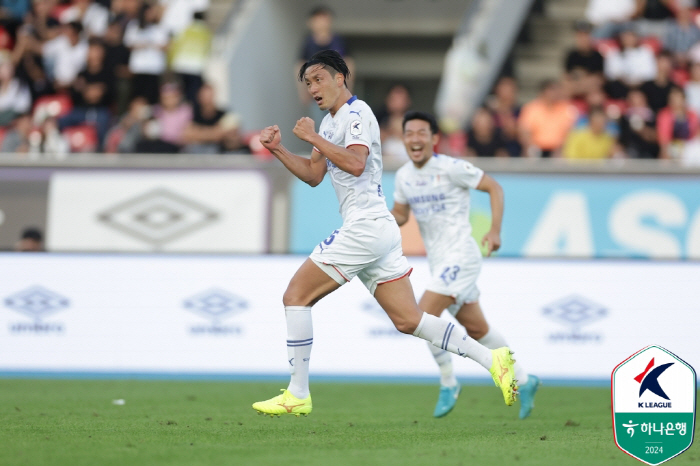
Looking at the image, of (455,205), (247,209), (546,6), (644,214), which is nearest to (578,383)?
(644,214)

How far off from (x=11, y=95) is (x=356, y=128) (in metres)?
11.7

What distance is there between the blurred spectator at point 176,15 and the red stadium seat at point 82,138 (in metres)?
2.53

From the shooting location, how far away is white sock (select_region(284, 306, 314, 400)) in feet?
22.7

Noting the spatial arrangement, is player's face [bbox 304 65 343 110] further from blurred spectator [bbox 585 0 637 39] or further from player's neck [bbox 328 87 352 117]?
blurred spectator [bbox 585 0 637 39]

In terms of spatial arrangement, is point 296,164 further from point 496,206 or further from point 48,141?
point 48,141

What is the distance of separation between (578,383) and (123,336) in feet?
16.6

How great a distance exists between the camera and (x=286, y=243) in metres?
12.8

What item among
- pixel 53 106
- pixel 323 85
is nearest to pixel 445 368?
pixel 323 85

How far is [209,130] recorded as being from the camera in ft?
47.7

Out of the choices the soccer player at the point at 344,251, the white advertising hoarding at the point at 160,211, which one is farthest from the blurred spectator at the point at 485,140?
the soccer player at the point at 344,251

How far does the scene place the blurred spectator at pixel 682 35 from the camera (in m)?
16.4

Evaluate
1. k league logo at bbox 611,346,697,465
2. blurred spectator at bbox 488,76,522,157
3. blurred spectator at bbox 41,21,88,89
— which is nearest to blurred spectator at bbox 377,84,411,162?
blurred spectator at bbox 488,76,522,157

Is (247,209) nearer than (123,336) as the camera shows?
No

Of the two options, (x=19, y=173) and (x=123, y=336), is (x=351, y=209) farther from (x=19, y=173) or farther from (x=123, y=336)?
(x=19, y=173)
